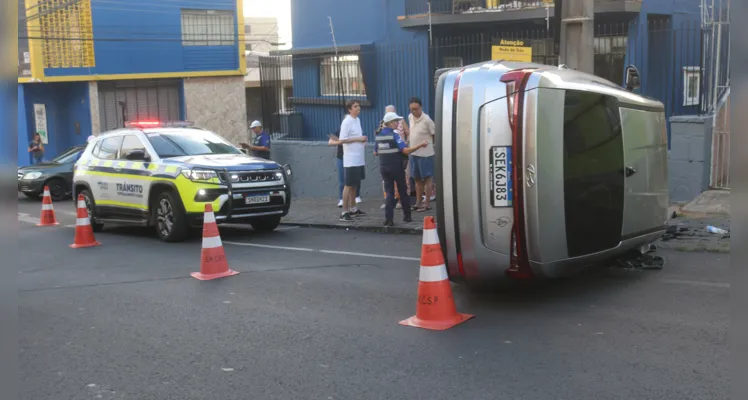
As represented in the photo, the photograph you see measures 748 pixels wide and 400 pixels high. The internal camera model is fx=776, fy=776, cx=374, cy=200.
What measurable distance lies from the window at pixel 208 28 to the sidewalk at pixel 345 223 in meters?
16.5

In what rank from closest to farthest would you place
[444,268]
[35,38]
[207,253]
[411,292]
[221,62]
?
[444,268] → [411,292] → [207,253] → [35,38] → [221,62]

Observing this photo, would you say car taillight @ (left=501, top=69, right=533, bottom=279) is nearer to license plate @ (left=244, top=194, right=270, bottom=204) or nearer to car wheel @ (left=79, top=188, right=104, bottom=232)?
license plate @ (left=244, top=194, right=270, bottom=204)

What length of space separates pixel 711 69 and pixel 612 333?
26.3 ft

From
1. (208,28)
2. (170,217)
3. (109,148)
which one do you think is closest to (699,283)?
(170,217)

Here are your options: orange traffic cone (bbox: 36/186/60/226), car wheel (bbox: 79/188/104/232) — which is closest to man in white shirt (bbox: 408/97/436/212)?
car wheel (bbox: 79/188/104/232)

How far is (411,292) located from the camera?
7441mm

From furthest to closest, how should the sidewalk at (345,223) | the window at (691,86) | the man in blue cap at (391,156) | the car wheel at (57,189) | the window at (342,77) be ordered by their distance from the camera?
the car wheel at (57,189), the window at (342,77), the window at (691,86), the sidewalk at (345,223), the man in blue cap at (391,156)

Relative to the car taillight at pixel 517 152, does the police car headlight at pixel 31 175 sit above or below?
below

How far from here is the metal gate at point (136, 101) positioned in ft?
98.0

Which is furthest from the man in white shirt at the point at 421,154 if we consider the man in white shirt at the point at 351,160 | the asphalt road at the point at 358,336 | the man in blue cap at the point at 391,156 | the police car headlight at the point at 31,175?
the police car headlight at the point at 31,175

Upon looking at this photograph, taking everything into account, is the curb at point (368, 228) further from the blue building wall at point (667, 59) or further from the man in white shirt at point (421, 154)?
the blue building wall at point (667, 59)

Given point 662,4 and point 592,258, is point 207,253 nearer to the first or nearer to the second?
point 592,258

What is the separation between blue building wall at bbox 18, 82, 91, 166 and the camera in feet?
Result: 96.5

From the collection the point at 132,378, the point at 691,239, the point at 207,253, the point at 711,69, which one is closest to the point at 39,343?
the point at 132,378
